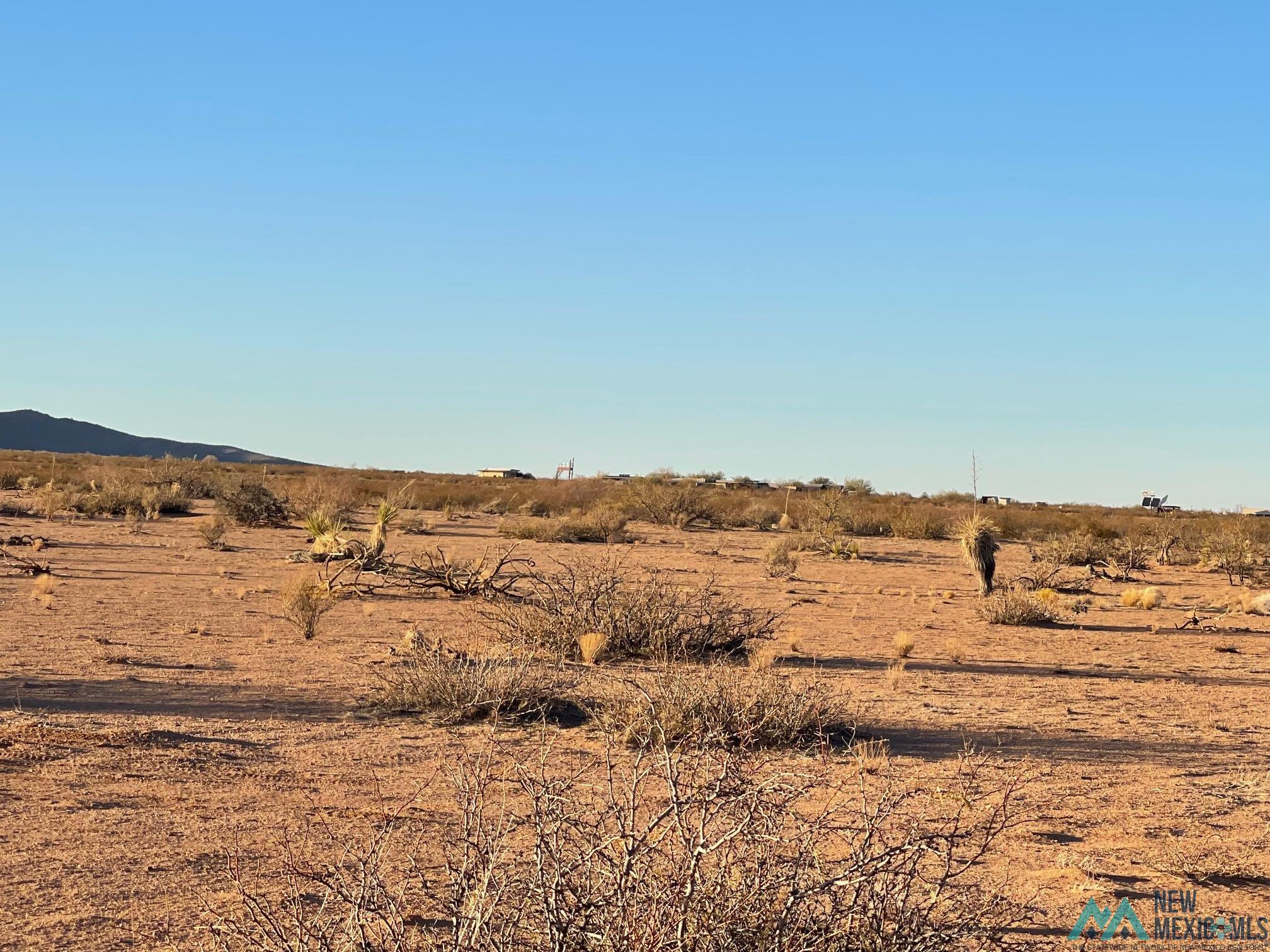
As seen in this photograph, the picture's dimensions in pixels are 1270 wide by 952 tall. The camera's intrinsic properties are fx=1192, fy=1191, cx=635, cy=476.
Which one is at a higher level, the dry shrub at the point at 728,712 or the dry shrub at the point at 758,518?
the dry shrub at the point at 758,518

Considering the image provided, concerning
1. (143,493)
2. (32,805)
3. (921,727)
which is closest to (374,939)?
(32,805)

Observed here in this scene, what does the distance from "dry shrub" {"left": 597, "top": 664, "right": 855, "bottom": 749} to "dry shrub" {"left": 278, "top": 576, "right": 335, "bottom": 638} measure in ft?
19.1

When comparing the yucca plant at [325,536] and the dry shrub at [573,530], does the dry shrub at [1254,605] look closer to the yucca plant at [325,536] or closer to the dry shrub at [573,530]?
the dry shrub at [573,530]

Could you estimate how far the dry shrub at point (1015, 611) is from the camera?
762 inches

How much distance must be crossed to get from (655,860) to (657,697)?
427cm

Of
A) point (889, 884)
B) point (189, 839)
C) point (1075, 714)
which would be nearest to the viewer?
point (889, 884)

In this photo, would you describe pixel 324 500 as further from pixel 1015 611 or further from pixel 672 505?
pixel 1015 611

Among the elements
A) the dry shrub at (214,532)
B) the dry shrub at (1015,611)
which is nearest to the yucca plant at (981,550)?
the dry shrub at (1015,611)

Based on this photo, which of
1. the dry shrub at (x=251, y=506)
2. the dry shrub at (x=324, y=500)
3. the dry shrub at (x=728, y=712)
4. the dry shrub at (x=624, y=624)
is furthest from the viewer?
the dry shrub at (x=324, y=500)

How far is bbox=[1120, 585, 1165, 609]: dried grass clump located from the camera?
2264cm

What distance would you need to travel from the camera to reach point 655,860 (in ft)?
16.1

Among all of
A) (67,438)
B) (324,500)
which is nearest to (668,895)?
(324,500)

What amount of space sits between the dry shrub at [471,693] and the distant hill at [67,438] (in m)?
150

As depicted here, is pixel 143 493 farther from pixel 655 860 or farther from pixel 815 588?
pixel 655 860
